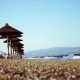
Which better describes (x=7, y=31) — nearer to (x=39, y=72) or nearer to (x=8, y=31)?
(x=8, y=31)

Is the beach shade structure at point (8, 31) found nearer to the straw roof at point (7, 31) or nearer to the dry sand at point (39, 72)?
the straw roof at point (7, 31)

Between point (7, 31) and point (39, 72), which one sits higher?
point (7, 31)

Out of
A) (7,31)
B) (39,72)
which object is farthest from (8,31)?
(39,72)

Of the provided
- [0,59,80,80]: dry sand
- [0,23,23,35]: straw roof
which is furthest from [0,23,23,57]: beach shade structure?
[0,59,80,80]: dry sand

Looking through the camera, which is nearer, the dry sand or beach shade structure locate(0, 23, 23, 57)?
the dry sand

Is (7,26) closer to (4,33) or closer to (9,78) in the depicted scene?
(4,33)

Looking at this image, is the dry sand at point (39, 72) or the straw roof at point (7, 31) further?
the straw roof at point (7, 31)

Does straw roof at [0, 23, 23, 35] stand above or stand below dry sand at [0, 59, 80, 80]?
above

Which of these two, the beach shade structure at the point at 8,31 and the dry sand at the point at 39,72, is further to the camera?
the beach shade structure at the point at 8,31

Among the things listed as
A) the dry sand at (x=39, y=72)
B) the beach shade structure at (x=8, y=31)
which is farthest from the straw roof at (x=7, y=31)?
the dry sand at (x=39, y=72)

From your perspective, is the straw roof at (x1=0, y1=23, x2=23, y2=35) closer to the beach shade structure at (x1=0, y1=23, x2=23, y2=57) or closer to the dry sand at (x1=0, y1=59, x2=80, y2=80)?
the beach shade structure at (x1=0, y1=23, x2=23, y2=57)

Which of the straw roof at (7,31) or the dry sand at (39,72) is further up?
the straw roof at (7,31)

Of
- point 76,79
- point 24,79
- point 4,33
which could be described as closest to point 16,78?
point 24,79

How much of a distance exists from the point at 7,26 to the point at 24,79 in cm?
1558
